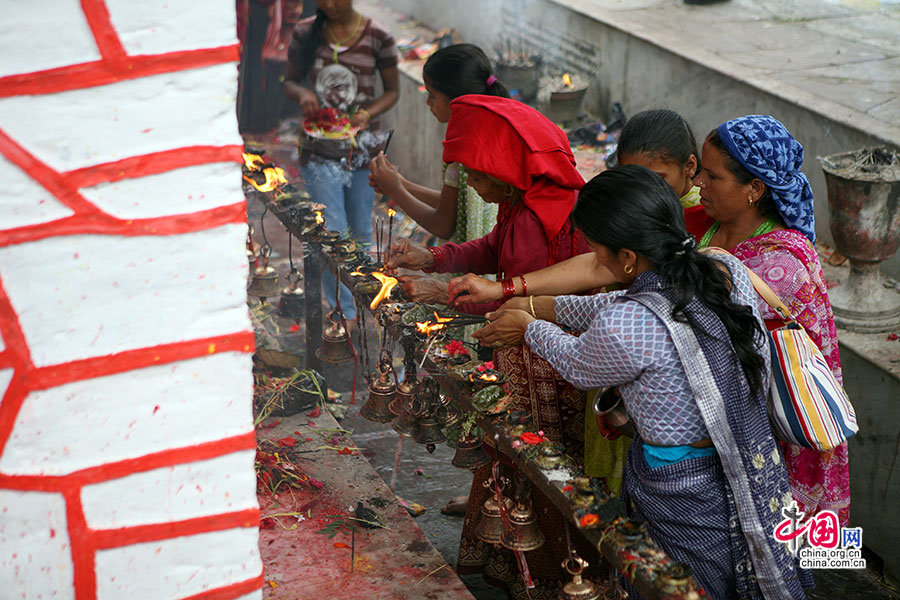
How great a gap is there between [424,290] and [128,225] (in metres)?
1.92

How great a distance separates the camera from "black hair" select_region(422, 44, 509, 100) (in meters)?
3.74

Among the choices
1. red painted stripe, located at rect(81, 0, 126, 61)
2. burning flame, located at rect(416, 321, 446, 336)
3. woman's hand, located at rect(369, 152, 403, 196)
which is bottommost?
burning flame, located at rect(416, 321, 446, 336)

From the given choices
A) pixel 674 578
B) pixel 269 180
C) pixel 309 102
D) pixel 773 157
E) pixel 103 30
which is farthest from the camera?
pixel 309 102

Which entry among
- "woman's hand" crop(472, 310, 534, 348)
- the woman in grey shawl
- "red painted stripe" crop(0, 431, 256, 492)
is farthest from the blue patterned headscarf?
"red painted stripe" crop(0, 431, 256, 492)

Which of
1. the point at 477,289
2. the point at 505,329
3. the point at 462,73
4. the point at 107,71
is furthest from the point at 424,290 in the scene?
the point at 107,71

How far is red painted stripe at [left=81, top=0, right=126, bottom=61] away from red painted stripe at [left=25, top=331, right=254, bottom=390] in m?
0.49

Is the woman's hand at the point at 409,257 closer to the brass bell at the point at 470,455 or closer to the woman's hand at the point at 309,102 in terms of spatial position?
the brass bell at the point at 470,455

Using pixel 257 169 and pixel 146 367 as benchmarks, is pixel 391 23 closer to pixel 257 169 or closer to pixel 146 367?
pixel 257 169

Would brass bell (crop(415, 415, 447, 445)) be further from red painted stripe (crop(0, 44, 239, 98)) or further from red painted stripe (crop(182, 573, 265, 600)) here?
red painted stripe (crop(0, 44, 239, 98))

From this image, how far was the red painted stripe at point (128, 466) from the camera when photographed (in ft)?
5.01

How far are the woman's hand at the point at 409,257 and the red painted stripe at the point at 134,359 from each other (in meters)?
1.92

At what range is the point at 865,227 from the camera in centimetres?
409

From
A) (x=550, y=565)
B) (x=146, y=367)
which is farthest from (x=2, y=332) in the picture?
(x=550, y=565)

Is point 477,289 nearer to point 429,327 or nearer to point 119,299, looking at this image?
point 429,327
